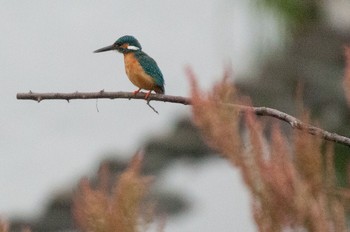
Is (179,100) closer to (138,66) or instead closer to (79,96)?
(79,96)

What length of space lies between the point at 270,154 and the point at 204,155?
2.98 m

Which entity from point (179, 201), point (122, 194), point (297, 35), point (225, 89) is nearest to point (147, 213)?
point (122, 194)

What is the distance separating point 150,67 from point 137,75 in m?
0.02

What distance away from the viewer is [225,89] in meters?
0.98

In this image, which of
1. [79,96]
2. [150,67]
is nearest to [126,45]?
[150,67]

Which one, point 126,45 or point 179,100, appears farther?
point 126,45

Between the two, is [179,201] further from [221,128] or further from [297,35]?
[221,128]

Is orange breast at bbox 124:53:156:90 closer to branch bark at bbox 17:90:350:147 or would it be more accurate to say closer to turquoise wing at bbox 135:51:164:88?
turquoise wing at bbox 135:51:164:88

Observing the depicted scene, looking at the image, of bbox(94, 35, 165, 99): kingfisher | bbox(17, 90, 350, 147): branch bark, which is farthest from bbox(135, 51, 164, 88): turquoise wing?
bbox(17, 90, 350, 147): branch bark

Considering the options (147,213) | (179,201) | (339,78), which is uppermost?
(147,213)

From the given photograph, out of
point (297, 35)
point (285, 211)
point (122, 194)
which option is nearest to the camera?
point (285, 211)

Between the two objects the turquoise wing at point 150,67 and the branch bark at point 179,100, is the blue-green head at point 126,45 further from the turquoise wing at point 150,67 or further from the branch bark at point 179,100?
the branch bark at point 179,100

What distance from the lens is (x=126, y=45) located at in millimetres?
1509

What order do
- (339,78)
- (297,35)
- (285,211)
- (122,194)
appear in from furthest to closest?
(297,35)
(339,78)
(122,194)
(285,211)
